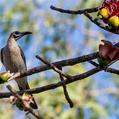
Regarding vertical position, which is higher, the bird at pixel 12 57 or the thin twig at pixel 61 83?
the thin twig at pixel 61 83

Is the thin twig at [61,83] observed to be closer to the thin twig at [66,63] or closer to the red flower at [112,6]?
the thin twig at [66,63]

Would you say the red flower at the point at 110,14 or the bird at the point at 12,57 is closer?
the red flower at the point at 110,14

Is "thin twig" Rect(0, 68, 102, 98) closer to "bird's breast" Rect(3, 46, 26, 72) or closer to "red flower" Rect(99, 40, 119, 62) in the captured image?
"red flower" Rect(99, 40, 119, 62)

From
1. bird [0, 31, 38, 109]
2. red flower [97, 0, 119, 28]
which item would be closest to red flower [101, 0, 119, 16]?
red flower [97, 0, 119, 28]

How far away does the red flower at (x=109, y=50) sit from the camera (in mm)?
1472

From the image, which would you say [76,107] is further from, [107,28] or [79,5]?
[107,28]

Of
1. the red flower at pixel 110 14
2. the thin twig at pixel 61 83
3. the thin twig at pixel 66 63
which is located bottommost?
the thin twig at pixel 61 83

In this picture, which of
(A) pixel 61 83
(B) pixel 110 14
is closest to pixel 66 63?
(A) pixel 61 83

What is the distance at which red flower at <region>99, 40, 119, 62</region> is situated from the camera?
1.47 metres

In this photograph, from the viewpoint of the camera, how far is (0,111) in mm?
5570

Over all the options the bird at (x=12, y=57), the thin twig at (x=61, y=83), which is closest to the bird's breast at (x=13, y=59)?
the bird at (x=12, y=57)

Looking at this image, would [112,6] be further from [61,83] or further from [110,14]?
[61,83]

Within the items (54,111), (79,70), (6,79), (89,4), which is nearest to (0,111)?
(54,111)

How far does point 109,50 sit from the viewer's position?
148 centimetres
